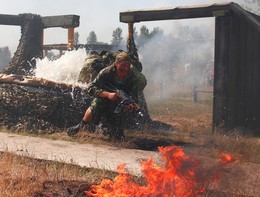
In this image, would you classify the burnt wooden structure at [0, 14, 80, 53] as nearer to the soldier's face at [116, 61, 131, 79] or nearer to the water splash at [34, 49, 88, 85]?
the water splash at [34, 49, 88, 85]

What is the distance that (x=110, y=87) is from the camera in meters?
6.38

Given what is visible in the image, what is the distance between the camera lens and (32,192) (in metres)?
3.44

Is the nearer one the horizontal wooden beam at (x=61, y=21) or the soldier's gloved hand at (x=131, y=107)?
the soldier's gloved hand at (x=131, y=107)

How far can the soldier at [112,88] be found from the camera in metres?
6.22

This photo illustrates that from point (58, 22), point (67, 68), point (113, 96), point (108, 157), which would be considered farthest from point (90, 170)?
point (58, 22)

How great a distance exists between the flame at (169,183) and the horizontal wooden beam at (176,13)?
4.86m

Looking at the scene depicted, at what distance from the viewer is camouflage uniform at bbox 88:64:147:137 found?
20.9 feet

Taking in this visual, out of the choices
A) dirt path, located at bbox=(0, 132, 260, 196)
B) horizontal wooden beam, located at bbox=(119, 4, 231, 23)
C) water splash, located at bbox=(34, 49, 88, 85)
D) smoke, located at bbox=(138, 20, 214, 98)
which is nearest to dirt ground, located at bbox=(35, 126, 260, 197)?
dirt path, located at bbox=(0, 132, 260, 196)

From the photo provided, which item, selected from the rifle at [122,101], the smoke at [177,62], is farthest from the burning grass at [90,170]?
the smoke at [177,62]

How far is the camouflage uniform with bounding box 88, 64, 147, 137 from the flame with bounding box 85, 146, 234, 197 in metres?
2.85

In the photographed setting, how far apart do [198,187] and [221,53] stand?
5.03m

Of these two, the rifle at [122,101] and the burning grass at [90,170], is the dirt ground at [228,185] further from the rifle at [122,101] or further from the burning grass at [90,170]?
the rifle at [122,101]

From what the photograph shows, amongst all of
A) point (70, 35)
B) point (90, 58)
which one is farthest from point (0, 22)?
point (90, 58)

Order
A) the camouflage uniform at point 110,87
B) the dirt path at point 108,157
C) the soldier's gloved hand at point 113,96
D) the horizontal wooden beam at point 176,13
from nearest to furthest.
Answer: the dirt path at point 108,157 < the soldier's gloved hand at point 113,96 < the camouflage uniform at point 110,87 < the horizontal wooden beam at point 176,13
